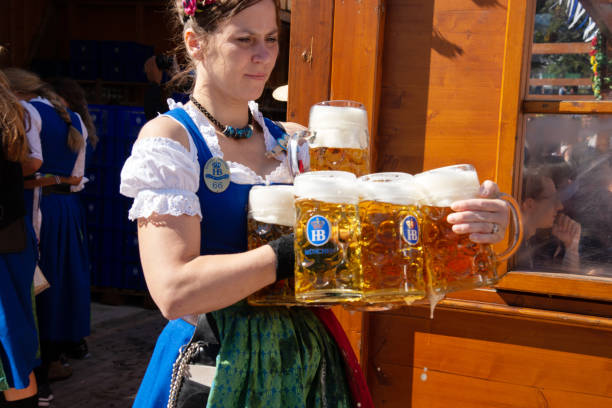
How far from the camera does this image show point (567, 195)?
6.39ft

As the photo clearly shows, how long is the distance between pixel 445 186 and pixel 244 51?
53 centimetres

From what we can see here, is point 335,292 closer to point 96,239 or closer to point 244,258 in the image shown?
point 244,258

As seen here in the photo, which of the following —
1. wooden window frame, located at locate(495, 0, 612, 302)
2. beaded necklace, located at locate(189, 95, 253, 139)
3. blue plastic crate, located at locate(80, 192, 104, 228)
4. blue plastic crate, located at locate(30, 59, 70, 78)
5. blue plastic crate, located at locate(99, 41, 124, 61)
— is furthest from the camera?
blue plastic crate, located at locate(30, 59, 70, 78)

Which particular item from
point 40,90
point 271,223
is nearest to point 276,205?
point 271,223

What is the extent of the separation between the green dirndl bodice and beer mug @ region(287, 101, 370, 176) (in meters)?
0.34

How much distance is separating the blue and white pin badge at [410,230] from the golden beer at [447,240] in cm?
6

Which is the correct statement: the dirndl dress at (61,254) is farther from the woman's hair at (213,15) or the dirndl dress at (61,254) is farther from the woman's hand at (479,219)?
the woman's hand at (479,219)

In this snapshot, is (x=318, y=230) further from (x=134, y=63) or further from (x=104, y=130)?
(x=134, y=63)

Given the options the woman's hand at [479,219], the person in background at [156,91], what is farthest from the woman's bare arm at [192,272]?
the person in background at [156,91]

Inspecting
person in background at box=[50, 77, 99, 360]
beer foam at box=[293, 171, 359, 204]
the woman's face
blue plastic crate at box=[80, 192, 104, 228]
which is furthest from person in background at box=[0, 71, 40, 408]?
blue plastic crate at box=[80, 192, 104, 228]

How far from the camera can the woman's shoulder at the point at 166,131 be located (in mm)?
1265

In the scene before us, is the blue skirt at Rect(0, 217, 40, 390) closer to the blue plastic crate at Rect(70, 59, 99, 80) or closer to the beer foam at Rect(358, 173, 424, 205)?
the beer foam at Rect(358, 173, 424, 205)

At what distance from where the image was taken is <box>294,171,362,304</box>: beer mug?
1.09 m

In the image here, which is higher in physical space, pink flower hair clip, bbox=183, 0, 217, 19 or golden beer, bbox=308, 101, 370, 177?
pink flower hair clip, bbox=183, 0, 217, 19
